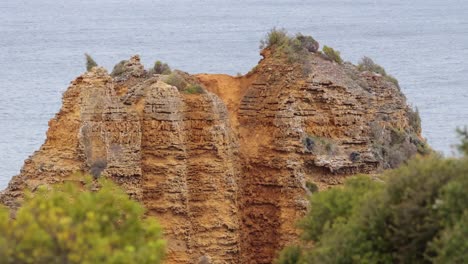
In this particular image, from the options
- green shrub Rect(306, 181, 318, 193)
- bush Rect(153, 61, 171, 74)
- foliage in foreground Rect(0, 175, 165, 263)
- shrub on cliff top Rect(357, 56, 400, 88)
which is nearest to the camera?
foliage in foreground Rect(0, 175, 165, 263)

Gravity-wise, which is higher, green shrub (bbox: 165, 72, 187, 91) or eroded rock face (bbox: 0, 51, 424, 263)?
green shrub (bbox: 165, 72, 187, 91)

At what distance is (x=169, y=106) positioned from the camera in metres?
48.9

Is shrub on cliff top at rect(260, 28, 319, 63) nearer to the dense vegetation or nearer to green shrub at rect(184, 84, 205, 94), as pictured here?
green shrub at rect(184, 84, 205, 94)

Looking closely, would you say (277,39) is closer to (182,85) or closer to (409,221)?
(182,85)

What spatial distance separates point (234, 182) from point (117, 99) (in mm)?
4497

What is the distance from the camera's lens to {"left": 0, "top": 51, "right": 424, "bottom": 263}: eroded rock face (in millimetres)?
47969

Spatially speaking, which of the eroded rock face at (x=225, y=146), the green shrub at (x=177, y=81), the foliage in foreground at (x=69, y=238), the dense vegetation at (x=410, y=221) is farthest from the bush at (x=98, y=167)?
the foliage in foreground at (x=69, y=238)

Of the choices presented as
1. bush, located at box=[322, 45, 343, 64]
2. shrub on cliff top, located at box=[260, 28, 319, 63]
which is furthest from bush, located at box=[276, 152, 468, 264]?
bush, located at box=[322, 45, 343, 64]

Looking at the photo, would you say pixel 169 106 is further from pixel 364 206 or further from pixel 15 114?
pixel 15 114

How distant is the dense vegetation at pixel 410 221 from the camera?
34000 millimetres

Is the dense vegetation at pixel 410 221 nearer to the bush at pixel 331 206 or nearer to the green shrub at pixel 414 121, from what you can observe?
the bush at pixel 331 206

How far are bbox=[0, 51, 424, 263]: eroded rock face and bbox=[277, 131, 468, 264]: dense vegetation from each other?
1086 centimetres

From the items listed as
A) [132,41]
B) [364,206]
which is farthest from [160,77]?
[132,41]

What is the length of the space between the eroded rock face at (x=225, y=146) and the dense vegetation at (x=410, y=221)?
10865 mm
